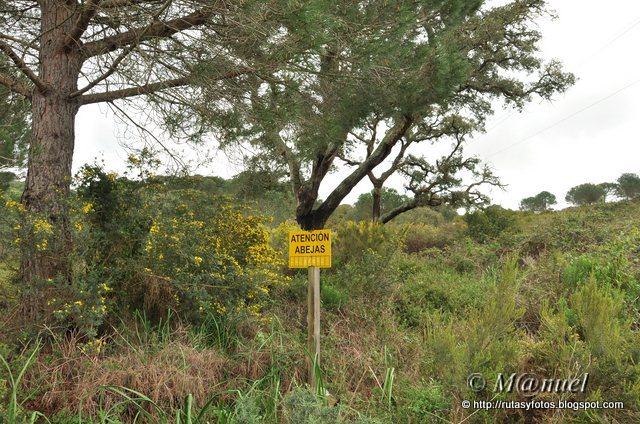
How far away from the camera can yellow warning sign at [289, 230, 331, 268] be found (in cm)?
425

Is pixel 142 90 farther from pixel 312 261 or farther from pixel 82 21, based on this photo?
pixel 312 261

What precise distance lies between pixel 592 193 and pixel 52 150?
169ft

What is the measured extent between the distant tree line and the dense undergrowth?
34.1m

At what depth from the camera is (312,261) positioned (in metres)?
4.33

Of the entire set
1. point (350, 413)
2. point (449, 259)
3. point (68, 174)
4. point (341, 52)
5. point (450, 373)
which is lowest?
point (350, 413)

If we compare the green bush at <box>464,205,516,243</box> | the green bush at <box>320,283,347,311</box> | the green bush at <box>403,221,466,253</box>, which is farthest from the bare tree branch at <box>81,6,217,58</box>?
the green bush at <box>464,205,516,243</box>

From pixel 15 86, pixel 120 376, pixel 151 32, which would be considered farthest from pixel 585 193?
pixel 120 376

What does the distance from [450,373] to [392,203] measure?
30527 millimetres

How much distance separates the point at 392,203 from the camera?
3378cm

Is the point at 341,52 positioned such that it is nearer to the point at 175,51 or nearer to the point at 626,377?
the point at 175,51

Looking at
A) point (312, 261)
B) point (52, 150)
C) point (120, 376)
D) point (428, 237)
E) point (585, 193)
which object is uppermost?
point (585, 193)

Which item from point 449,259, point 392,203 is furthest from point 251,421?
point 392,203

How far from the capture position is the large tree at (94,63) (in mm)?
4254

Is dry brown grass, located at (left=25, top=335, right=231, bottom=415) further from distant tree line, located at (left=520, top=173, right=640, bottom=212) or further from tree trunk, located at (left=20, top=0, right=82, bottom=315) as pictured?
distant tree line, located at (left=520, top=173, right=640, bottom=212)
